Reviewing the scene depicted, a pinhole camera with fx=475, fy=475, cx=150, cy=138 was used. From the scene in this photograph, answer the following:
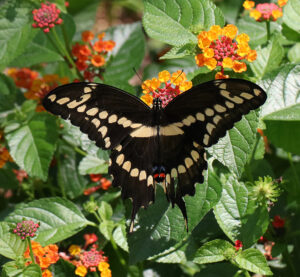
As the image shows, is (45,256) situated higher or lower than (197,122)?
lower

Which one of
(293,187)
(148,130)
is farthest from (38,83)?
(293,187)

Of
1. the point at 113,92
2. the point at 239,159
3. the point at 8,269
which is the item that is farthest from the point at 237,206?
the point at 8,269

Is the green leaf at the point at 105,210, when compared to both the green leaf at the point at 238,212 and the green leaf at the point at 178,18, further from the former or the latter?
the green leaf at the point at 178,18

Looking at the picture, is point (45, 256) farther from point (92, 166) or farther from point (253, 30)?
point (253, 30)

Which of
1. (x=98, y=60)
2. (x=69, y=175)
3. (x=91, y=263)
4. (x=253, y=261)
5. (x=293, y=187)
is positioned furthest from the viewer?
(x=69, y=175)

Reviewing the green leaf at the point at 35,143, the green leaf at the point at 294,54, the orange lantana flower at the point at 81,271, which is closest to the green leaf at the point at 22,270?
the orange lantana flower at the point at 81,271

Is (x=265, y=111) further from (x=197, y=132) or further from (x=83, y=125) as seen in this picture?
(x=83, y=125)
